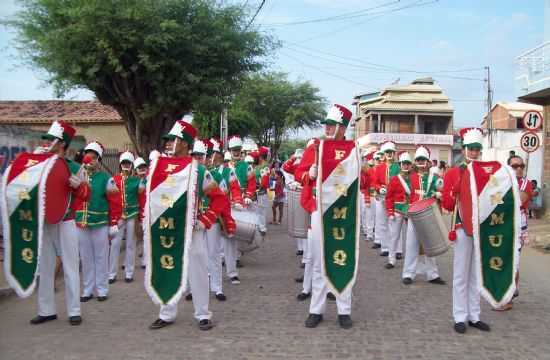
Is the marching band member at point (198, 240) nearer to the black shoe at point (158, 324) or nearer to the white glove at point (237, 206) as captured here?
the black shoe at point (158, 324)

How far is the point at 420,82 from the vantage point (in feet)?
192

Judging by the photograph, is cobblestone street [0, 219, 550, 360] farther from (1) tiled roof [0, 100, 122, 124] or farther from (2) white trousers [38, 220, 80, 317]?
(1) tiled roof [0, 100, 122, 124]

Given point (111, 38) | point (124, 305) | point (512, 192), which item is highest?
point (111, 38)

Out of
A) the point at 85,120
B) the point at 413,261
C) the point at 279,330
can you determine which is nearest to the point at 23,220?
the point at 279,330

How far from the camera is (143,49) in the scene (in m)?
14.9

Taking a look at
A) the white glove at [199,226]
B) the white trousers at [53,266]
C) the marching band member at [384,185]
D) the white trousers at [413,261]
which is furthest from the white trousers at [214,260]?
the marching band member at [384,185]

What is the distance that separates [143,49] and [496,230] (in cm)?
1156

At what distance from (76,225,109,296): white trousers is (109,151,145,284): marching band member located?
1.10 metres

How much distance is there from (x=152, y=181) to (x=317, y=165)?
71.7 inches

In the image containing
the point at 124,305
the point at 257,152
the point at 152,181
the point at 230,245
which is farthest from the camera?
the point at 257,152

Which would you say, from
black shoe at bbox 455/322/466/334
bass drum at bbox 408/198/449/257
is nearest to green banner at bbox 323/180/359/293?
black shoe at bbox 455/322/466/334

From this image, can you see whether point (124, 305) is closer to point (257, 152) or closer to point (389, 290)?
point (389, 290)

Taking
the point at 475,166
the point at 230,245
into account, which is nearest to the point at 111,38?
the point at 230,245

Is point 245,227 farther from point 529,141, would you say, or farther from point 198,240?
point 529,141
